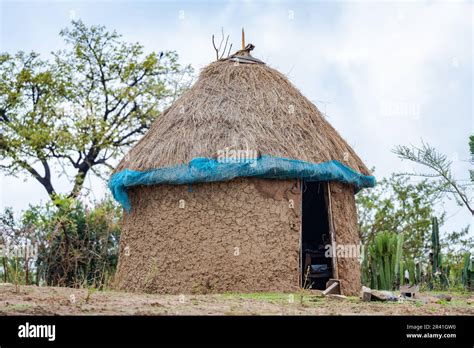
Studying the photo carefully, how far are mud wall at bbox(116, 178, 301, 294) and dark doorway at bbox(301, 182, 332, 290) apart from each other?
6.75 feet

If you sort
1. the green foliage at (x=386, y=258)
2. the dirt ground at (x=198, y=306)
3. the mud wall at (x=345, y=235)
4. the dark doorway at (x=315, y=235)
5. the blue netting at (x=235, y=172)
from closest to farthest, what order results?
the dirt ground at (x=198, y=306) < the blue netting at (x=235, y=172) < the mud wall at (x=345, y=235) < the dark doorway at (x=315, y=235) < the green foliage at (x=386, y=258)

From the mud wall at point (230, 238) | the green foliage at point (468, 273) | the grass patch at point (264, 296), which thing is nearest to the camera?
the grass patch at point (264, 296)

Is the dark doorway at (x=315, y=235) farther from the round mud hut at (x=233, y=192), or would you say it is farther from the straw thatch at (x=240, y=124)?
the straw thatch at (x=240, y=124)

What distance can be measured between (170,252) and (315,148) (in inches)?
97.0

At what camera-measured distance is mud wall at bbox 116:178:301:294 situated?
10305 mm

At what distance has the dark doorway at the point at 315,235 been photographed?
12.5 meters

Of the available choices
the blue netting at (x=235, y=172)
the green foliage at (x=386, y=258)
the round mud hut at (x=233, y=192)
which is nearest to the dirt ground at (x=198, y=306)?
the round mud hut at (x=233, y=192)

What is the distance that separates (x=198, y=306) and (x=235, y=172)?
9.83 feet

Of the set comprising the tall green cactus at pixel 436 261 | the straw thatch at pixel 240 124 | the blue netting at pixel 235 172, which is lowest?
the tall green cactus at pixel 436 261

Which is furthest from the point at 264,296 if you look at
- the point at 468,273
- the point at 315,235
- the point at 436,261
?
the point at 468,273

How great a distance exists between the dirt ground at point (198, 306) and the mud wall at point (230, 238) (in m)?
1.12

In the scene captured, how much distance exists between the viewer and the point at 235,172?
401 inches
